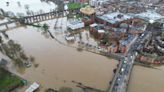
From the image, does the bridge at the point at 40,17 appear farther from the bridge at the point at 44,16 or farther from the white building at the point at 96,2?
the white building at the point at 96,2

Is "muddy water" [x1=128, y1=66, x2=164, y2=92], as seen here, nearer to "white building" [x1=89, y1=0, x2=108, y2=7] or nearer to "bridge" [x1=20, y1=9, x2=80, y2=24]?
"bridge" [x1=20, y1=9, x2=80, y2=24]

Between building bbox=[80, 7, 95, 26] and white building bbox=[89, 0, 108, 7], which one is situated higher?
white building bbox=[89, 0, 108, 7]

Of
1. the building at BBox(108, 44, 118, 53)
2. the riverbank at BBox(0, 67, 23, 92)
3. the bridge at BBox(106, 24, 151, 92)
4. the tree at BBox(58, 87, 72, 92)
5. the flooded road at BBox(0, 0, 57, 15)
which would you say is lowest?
the tree at BBox(58, 87, 72, 92)

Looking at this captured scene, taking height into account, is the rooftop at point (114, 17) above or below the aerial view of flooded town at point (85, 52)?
above

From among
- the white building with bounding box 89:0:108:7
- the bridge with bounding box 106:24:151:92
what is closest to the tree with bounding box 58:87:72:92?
the bridge with bounding box 106:24:151:92

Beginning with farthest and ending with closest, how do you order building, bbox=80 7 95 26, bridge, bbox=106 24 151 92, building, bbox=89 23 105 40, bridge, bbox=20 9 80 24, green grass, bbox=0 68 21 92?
bridge, bbox=20 9 80 24, building, bbox=80 7 95 26, building, bbox=89 23 105 40, green grass, bbox=0 68 21 92, bridge, bbox=106 24 151 92

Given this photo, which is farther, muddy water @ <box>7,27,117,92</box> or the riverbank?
muddy water @ <box>7,27,117,92</box>

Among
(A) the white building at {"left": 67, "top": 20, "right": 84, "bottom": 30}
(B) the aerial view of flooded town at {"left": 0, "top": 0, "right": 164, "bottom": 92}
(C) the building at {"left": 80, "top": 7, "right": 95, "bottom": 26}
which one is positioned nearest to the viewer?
(B) the aerial view of flooded town at {"left": 0, "top": 0, "right": 164, "bottom": 92}

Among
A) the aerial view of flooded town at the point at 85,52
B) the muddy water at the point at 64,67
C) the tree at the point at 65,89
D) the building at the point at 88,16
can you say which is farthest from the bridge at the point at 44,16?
the tree at the point at 65,89
